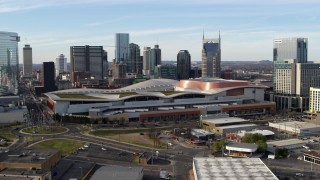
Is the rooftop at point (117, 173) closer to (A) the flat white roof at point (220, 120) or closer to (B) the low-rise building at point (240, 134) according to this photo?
(B) the low-rise building at point (240, 134)

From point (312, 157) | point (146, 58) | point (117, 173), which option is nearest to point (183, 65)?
point (146, 58)

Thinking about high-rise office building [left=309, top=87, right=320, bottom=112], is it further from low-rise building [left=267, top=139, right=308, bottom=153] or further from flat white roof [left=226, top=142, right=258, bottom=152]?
flat white roof [left=226, top=142, right=258, bottom=152]

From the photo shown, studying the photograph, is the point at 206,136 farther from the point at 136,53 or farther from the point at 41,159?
the point at 136,53

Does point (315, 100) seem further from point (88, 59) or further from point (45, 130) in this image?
point (88, 59)

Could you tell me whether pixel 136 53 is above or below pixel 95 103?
above

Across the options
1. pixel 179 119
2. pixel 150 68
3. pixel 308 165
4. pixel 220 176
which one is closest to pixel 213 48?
pixel 150 68

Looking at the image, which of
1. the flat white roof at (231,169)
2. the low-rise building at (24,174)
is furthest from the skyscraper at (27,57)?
the flat white roof at (231,169)

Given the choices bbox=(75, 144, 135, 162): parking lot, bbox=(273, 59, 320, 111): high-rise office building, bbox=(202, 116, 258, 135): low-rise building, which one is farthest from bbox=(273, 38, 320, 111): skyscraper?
bbox=(75, 144, 135, 162): parking lot
